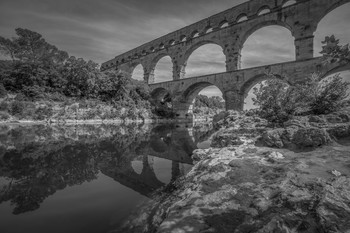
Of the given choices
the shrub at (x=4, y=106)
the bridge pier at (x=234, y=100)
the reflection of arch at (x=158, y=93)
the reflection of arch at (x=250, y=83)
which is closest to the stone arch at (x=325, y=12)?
the reflection of arch at (x=250, y=83)

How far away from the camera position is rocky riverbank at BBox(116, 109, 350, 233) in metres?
1.70

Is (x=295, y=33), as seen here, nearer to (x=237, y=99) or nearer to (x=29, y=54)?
(x=237, y=99)

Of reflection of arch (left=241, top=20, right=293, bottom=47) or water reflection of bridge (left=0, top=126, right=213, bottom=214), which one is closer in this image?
water reflection of bridge (left=0, top=126, right=213, bottom=214)

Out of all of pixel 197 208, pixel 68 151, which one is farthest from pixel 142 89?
pixel 197 208

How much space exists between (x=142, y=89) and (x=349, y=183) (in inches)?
1065

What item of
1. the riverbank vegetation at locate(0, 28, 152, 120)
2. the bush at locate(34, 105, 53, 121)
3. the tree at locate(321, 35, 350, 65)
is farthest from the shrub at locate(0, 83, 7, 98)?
the tree at locate(321, 35, 350, 65)

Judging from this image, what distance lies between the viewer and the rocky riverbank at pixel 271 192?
1.70m

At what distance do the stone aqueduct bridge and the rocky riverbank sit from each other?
30.9 ft

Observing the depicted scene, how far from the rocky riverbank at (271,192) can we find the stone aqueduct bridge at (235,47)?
9.42m

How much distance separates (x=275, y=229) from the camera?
155 cm

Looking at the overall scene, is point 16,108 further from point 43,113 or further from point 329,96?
point 329,96

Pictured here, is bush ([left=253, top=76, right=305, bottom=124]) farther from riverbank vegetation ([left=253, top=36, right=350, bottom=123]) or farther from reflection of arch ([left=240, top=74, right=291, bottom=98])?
reflection of arch ([left=240, top=74, right=291, bottom=98])

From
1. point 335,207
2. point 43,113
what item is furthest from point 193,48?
point 335,207

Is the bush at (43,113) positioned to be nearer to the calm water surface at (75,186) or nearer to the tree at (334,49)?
the calm water surface at (75,186)
